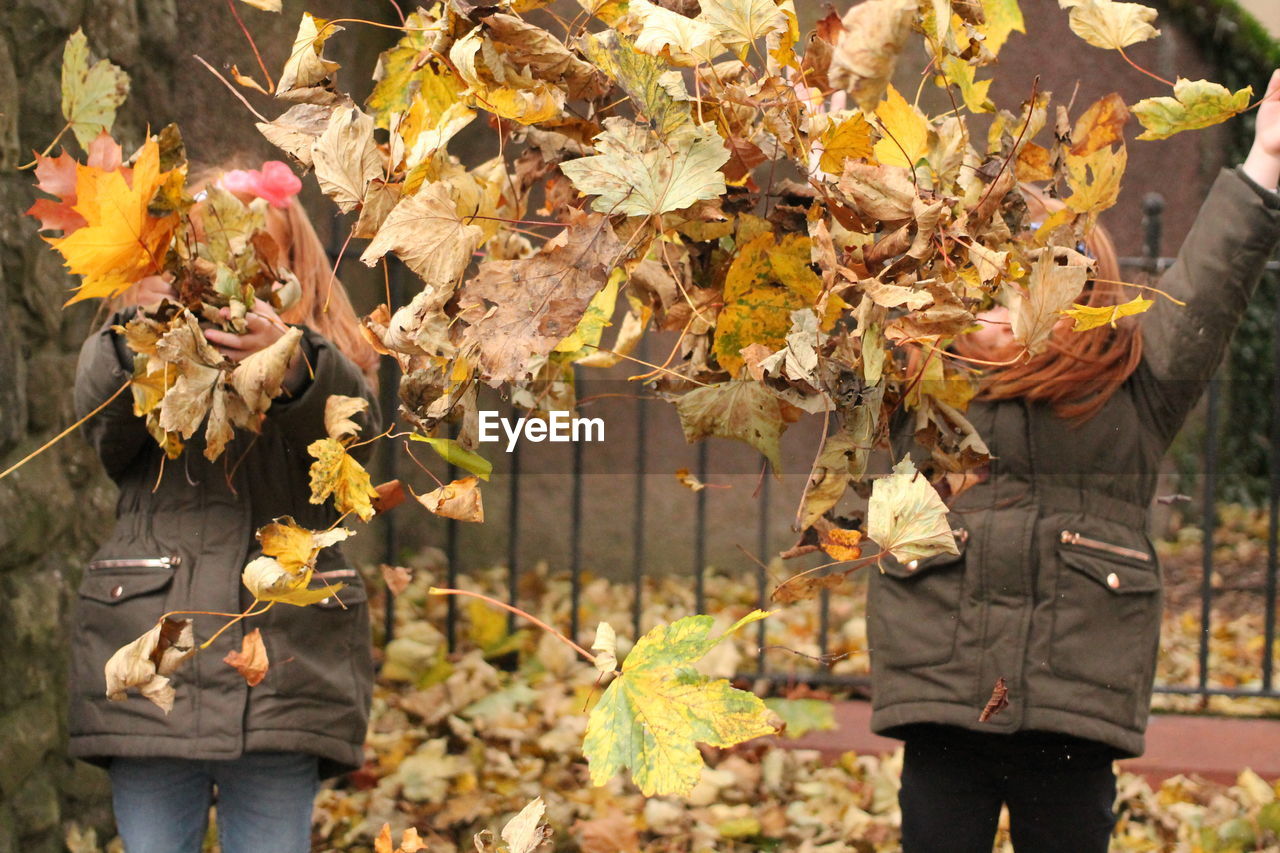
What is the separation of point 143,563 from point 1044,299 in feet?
3.74

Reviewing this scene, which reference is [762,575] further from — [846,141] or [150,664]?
[846,141]

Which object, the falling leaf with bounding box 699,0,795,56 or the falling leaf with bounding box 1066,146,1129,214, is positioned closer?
the falling leaf with bounding box 699,0,795,56

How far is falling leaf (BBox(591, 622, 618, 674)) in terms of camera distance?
64cm

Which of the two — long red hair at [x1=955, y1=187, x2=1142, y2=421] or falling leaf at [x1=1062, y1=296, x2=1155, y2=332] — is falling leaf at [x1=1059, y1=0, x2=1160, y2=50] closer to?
falling leaf at [x1=1062, y1=296, x2=1155, y2=332]

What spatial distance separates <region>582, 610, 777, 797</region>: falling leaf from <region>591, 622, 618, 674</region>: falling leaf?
0.01m

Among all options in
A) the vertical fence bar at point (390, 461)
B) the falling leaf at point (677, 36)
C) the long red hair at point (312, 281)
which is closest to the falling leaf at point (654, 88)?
the falling leaf at point (677, 36)

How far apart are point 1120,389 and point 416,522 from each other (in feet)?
6.48

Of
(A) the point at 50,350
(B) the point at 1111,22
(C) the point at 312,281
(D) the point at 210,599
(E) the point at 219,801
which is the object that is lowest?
(E) the point at 219,801

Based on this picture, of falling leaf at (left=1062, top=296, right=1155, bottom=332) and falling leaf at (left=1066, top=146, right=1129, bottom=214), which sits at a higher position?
falling leaf at (left=1066, top=146, right=1129, bottom=214)

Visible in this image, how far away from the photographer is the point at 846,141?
25.8 inches

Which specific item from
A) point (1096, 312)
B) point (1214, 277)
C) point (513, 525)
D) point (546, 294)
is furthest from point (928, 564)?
point (513, 525)

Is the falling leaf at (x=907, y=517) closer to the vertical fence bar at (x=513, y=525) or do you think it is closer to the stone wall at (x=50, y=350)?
the stone wall at (x=50, y=350)

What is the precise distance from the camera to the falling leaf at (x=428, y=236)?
25.4 inches

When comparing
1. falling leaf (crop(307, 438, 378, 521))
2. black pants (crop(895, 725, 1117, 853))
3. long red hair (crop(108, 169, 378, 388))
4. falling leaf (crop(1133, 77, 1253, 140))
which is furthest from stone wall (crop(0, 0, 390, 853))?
black pants (crop(895, 725, 1117, 853))
